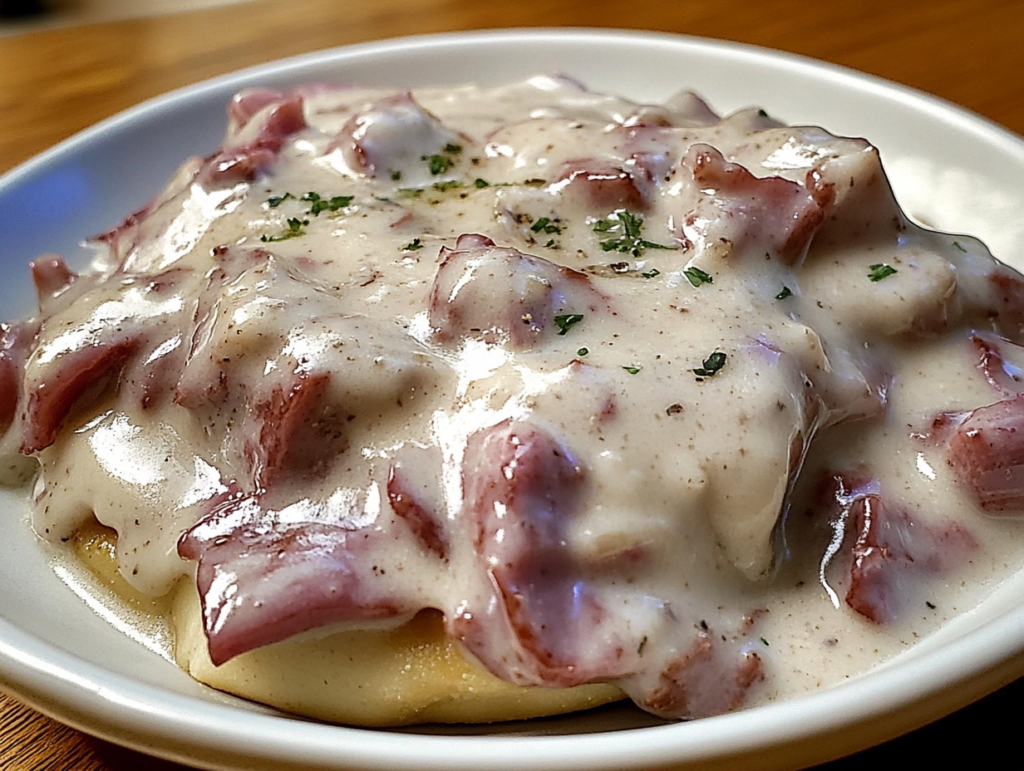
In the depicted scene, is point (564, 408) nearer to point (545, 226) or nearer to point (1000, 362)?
point (545, 226)

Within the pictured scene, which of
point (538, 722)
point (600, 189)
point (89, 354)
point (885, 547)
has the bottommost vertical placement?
point (538, 722)

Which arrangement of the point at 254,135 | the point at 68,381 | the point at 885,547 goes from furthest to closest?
the point at 254,135 < the point at 68,381 < the point at 885,547

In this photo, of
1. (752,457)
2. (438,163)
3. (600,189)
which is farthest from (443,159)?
(752,457)

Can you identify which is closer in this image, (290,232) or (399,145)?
(290,232)

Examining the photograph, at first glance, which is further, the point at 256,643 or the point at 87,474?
the point at 87,474

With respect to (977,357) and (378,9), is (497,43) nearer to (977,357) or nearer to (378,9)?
(378,9)

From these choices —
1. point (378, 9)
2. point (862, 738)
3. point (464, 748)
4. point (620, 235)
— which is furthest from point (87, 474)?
point (378, 9)

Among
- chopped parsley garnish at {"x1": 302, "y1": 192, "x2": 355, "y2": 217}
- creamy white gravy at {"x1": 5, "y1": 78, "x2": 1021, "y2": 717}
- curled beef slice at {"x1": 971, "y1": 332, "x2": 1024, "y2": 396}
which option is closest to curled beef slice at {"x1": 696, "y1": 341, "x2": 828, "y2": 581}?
creamy white gravy at {"x1": 5, "y1": 78, "x2": 1021, "y2": 717}
